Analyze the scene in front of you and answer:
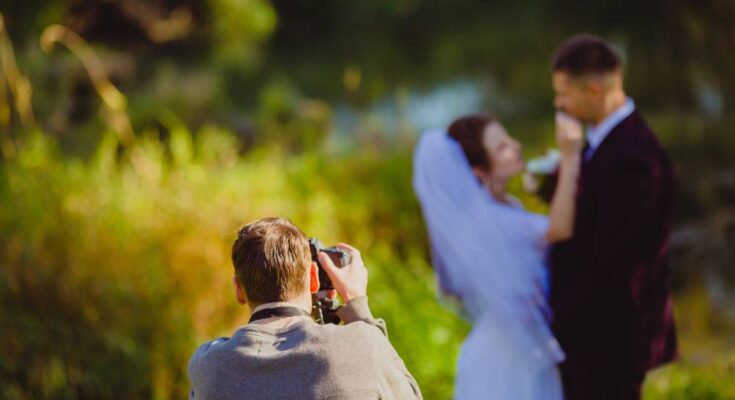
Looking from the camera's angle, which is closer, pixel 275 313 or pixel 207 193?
pixel 275 313

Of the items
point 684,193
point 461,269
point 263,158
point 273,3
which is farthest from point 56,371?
point 273,3

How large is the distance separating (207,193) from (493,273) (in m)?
2.22

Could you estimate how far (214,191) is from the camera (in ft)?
16.9

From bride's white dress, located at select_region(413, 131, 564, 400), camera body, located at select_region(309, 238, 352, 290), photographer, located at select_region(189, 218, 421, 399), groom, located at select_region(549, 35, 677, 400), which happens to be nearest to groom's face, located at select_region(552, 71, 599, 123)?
groom, located at select_region(549, 35, 677, 400)

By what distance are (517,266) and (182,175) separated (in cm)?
250

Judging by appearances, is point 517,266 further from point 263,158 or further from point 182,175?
point 263,158

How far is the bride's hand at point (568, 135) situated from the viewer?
3.15 m

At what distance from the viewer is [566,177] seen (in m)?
3.17

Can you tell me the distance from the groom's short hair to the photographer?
5.03 feet

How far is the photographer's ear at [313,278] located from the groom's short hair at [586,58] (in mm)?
1522

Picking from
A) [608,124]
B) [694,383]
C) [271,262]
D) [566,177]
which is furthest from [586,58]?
[694,383]

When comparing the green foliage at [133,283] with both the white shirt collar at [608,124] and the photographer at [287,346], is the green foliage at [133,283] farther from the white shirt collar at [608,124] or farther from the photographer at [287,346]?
the photographer at [287,346]

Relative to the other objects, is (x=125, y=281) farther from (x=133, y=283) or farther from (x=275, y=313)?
(x=275, y=313)

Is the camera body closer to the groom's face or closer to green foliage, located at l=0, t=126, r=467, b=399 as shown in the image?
the groom's face
